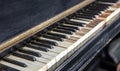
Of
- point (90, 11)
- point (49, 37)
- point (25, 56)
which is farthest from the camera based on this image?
point (90, 11)

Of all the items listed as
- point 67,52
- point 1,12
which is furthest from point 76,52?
point 1,12

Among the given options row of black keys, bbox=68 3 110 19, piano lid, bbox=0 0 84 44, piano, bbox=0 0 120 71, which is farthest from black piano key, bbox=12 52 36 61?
row of black keys, bbox=68 3 110 19

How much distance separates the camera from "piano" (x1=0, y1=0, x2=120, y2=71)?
124 centimetres

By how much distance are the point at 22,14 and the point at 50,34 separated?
27 cm

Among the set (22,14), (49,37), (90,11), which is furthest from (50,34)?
(90,11)

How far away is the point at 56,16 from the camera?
64.9 inches

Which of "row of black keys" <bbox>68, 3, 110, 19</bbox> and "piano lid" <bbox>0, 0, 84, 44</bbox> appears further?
"row of black keys" <bbox>68, 3, 110, 19</bbox>

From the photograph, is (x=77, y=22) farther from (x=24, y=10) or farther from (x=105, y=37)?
(x=24, y=10)

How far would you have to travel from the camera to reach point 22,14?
1367mm

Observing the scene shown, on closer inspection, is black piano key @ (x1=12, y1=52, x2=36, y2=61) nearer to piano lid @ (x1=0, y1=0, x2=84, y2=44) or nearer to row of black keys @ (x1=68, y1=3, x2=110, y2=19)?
piano lid @ (x1=0, y1=0, x2=84, y2=44)

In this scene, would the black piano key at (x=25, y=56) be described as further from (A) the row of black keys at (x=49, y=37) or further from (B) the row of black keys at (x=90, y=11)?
(B) the row of black keys at (x=90, y=11)

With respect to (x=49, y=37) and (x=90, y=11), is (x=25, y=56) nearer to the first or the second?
(x=49, y=37)

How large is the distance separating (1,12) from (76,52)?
517 mm

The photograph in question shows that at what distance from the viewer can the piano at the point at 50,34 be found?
48.6 inches
